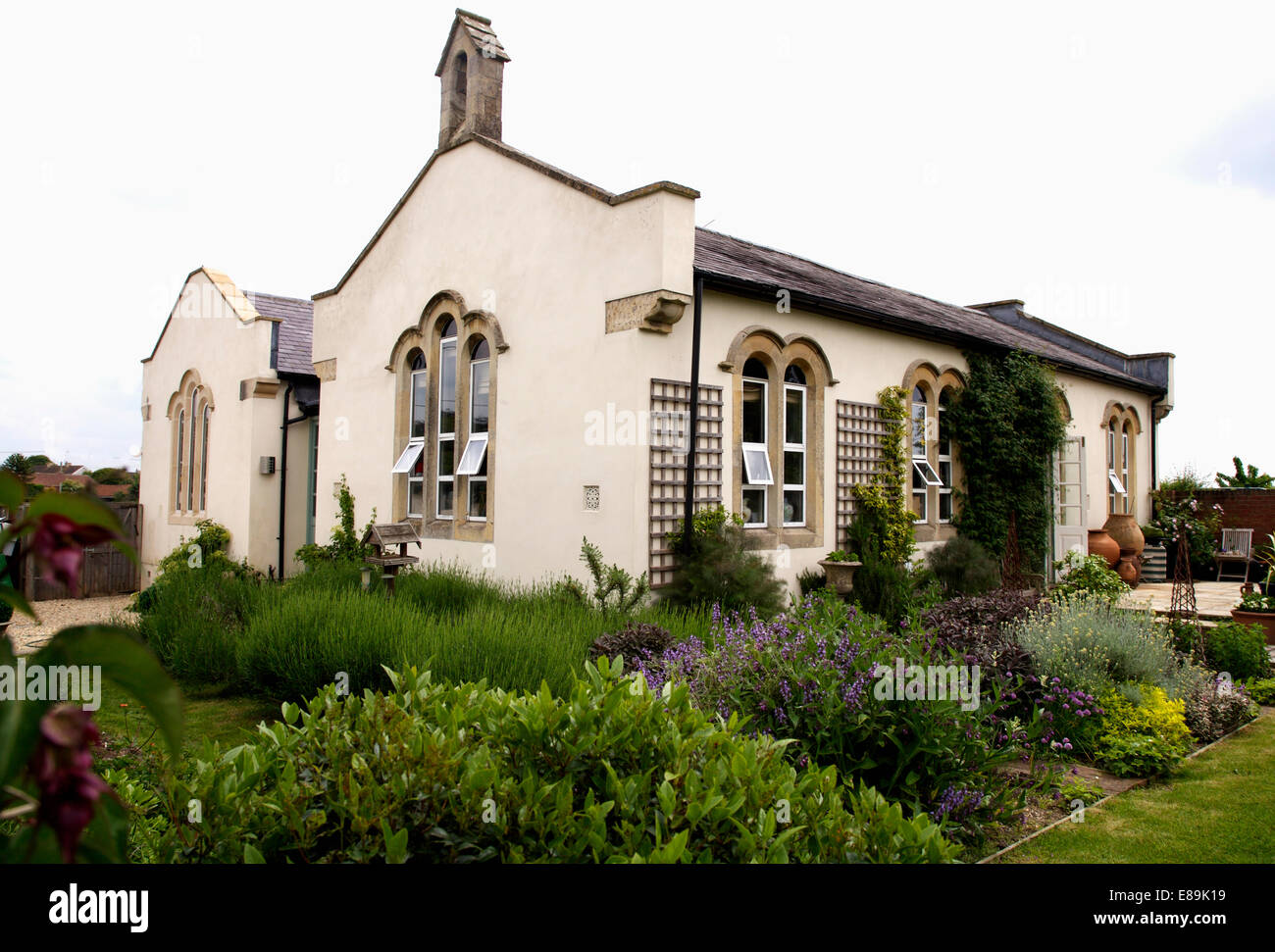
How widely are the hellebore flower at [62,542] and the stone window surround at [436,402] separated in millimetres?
10762

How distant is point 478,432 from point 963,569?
7790mm

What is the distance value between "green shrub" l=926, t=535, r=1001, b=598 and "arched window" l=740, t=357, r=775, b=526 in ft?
11.5

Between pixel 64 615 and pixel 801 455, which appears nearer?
pixel 801 455

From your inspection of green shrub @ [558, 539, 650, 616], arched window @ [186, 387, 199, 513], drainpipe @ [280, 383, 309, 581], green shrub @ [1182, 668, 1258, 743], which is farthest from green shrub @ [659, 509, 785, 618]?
arched window @ [186, 387, 199, 513]

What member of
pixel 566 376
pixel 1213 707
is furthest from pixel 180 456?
pixel 1213 707

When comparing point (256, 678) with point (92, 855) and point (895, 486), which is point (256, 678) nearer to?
point (92, 855)

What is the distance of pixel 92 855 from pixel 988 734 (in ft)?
19.5

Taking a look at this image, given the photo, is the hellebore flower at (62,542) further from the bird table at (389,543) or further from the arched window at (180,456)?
the arched window at (180,456)

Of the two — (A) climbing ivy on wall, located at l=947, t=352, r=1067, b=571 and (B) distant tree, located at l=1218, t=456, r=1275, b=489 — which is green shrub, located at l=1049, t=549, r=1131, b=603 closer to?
(A) climbing ivy on wall, located at l=947, t=352, r=1067, b=571

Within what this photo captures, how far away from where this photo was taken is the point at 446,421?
1305 centimetres

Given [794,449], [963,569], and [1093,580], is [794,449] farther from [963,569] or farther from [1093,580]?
[1093,580]

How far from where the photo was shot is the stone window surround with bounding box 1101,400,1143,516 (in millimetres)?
20312

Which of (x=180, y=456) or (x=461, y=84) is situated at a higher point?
(x=461, y=84)

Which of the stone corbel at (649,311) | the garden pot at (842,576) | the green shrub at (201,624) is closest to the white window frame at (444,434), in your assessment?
the green shrub at (201,624)
